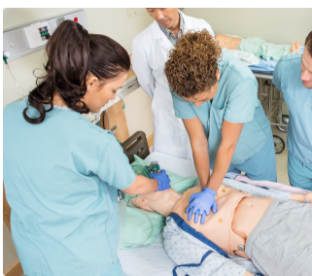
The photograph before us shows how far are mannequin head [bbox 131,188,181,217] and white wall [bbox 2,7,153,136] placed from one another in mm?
949

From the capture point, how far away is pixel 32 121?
0.83m

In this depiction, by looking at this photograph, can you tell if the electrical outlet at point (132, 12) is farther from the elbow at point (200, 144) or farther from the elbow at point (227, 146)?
the elbow at point (227, 146)

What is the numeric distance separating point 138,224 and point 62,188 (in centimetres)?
78

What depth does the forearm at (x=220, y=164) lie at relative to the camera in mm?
1377

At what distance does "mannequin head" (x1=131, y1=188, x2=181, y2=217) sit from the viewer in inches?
63.7

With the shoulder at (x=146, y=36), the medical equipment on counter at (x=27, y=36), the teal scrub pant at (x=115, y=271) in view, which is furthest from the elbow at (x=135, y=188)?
the medical equipment on counter at (x=27, y=36)

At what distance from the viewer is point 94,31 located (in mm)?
2354

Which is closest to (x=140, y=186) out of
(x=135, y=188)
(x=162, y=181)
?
(x=135, y=188)

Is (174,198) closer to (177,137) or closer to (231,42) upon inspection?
(177,137)

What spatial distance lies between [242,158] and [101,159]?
0.93 metres

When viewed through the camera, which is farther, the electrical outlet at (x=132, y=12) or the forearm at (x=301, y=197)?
the electrical outlet at (x=132, y=12)

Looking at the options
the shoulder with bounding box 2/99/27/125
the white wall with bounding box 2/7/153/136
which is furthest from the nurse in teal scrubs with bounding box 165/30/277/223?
the white wall with bounding box 2/7/153/136

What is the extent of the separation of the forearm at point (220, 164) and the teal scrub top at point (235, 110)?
145 millimetres

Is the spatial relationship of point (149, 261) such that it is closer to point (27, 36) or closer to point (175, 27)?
point (175, 27)
